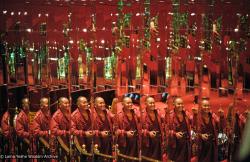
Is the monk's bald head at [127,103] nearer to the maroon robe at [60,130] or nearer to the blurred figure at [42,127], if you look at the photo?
the maroon robe at [60,130]

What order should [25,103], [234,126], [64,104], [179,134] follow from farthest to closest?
1. [25,103]
2. [64,104]
3. [179,134]
4. [234,126]

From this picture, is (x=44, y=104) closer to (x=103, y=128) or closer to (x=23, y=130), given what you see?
(x=23, y=130)

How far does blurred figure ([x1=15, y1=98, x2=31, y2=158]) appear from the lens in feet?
8.06

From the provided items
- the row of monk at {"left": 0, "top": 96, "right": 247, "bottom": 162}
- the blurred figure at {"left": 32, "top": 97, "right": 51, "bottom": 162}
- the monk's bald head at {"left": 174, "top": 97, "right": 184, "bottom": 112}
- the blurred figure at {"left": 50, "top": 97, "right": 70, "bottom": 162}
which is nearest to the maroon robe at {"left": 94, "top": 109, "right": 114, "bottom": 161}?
the row of monk at {"left": 0, "top": 96, "right": 247, "bottom": 162}

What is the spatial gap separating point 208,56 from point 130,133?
2.45 feet

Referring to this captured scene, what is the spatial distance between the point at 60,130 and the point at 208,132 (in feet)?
3.42

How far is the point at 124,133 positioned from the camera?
7.64 ft

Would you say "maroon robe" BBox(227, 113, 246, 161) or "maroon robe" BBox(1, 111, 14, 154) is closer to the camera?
"maroon robe" BBox(227, 113, 246, 161)

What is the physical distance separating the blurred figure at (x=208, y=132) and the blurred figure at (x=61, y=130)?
0.93 m

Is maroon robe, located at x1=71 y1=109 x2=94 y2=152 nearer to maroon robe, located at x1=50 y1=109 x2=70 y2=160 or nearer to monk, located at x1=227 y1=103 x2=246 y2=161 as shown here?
maroon robe, located at x1=50 y1=109 x2=70 y2=160

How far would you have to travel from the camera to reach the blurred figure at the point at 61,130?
2.36m

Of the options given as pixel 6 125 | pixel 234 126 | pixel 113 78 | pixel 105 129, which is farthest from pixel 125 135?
pixel 6 125

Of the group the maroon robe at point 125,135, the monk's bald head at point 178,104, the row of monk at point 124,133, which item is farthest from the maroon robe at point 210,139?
the maroon robe at point 125,135

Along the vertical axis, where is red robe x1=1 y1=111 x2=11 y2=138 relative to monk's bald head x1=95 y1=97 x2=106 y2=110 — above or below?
below
